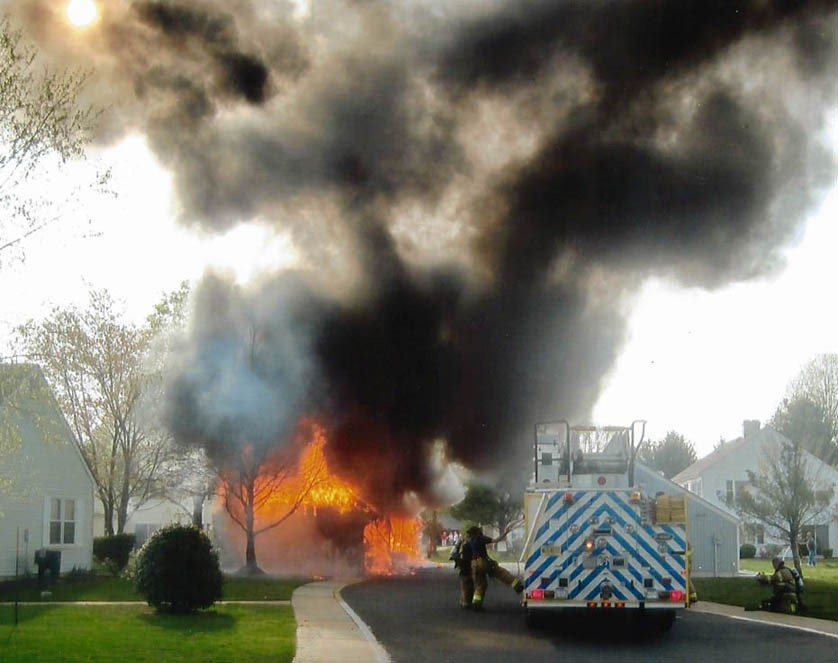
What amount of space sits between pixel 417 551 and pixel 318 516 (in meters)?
7.27

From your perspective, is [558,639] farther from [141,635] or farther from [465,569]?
[141,635]

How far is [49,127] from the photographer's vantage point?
1656cm

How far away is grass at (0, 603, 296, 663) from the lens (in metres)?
13.4

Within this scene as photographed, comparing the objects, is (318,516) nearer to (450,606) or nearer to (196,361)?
(196,361)

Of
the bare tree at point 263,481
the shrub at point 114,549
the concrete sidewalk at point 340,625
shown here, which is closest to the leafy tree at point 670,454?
the bare tree at point 263,481

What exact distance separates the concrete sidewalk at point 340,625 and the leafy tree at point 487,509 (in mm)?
26110

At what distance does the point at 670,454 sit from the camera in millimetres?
93812

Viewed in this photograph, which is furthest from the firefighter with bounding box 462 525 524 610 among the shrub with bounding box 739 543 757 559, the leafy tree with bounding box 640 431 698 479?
the leafy tree with bounding box 640 431 698 479

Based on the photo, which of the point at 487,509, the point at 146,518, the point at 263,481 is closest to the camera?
the point at 263,481

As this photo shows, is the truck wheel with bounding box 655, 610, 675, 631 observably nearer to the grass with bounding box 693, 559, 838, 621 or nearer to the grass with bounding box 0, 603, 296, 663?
the grass with bounding box 693, 559, 838, 621

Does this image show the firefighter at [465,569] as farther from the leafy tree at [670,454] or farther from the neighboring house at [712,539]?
the leafy tree at [670,454]

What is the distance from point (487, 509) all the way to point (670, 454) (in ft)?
142

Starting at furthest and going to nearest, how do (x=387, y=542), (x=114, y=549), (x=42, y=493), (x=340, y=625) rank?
1. (x=387, y=542)
2. (x=114, y=549)
3. (x=42, y=493)
4. (x=340, y=625)

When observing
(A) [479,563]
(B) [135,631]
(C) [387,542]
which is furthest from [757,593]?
(B) [135,631]
